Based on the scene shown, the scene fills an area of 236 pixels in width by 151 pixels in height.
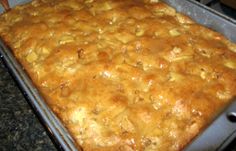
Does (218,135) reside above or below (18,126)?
above

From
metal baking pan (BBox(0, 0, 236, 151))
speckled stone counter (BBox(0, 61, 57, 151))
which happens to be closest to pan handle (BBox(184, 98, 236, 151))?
metal baking pan (BBox(0, 0, 236, 151))

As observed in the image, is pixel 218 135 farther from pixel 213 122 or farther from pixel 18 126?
pixel 18 126

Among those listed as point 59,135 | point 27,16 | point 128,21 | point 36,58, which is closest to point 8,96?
point 36,58

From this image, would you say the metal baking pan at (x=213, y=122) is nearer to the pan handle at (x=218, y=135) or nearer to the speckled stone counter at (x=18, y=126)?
the pan handle at (x=218, y=135)

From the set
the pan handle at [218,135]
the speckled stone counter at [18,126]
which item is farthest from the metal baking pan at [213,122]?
the speckled stone counter at [18,126]

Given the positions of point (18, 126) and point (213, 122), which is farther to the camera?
point (18, 126)

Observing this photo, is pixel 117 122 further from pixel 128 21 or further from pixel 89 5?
pixel 89 5

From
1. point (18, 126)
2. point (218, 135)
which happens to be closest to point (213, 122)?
point (218, 135)
